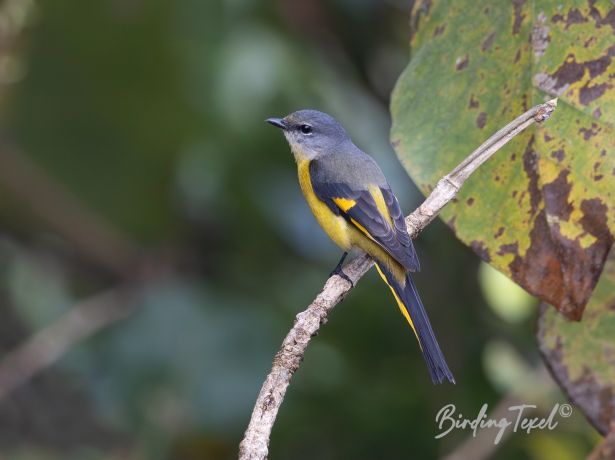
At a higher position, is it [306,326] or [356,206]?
[356,206]

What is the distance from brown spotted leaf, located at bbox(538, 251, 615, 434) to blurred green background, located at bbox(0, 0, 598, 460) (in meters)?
0.93

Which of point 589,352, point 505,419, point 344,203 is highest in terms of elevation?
point 344,203

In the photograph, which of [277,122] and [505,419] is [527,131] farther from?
[277,122]

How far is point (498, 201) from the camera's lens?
6.26ft

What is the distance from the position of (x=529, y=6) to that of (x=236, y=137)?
1.79 m

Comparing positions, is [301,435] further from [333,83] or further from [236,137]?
[333,83]

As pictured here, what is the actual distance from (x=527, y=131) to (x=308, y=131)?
1846 mm

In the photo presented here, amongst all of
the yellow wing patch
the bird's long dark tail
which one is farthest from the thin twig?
the yellow wing patch

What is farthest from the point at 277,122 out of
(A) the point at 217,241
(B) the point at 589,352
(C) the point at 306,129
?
(B) the point at 589,352

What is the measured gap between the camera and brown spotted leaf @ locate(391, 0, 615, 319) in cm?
175

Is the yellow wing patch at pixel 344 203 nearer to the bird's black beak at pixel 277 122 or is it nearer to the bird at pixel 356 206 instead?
the bird at pixel 356 206

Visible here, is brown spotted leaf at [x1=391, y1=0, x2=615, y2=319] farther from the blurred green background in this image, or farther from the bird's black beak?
the bird's black beak

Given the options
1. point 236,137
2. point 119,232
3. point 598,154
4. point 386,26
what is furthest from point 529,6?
point 119,232

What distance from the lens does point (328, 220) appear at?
131 inches
